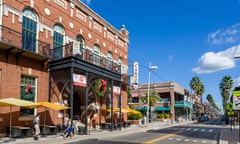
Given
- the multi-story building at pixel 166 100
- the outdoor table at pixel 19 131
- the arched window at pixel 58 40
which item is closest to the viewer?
the outdoor table at pixel 19 131

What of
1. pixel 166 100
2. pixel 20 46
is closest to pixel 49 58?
pixel 20 46

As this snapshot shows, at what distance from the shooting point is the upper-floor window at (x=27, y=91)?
18969mm

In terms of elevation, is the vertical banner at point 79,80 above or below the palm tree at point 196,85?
below

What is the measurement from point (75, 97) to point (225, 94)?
73219 millimetres

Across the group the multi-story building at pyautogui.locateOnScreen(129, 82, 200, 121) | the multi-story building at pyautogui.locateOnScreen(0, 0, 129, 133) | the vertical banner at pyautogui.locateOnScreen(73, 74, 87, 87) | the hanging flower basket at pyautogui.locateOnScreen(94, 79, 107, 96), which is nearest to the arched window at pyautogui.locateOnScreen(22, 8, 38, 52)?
the multi-story building at pyautogui.locateOnScreen(0, 0, 129, 133)

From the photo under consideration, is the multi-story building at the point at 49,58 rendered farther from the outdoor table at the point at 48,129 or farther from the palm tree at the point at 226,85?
the palm tree at the point at 226,85

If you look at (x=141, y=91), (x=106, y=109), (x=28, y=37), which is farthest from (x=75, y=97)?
(x=141, y=91)

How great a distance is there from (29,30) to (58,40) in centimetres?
357

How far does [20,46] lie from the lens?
60.3 ft

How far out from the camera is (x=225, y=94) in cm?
8825

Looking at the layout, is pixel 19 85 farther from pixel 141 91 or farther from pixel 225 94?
pixel 225 94

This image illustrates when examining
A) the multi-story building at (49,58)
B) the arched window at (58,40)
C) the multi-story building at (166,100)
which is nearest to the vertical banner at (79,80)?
the multi-story building at (49,58)

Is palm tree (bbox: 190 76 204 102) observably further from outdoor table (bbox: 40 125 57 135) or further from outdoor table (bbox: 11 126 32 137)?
outdoor table (bbox: 11 126 32 137)

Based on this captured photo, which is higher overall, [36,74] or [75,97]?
[36,74]
